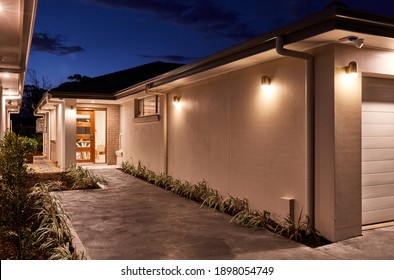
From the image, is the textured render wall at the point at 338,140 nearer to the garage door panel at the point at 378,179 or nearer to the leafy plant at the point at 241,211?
the leafy plant at the point at 241,211

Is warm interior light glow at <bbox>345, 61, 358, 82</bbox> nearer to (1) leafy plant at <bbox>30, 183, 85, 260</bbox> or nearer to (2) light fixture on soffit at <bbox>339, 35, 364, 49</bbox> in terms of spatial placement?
(2) light fixture on soffit at <bbox>339, 35, 364, 49</bbox>

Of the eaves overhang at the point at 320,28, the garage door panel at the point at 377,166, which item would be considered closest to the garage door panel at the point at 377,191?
the garage door panel at the point at 377,166

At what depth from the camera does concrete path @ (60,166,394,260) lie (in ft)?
16.5

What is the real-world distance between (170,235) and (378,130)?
3.71 metres

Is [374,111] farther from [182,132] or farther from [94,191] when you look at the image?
[94,191]

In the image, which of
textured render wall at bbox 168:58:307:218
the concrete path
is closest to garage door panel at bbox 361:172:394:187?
the concrete path

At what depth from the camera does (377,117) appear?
632 centimetres

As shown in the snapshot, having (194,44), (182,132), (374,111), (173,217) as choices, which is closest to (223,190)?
(173,217)

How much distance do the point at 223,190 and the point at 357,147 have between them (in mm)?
3235

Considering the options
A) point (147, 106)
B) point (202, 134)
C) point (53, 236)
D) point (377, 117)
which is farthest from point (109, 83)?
point (377, 117)

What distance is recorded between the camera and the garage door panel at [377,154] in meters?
6.20

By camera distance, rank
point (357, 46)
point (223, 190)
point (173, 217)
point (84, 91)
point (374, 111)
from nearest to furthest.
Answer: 1. point (357, 46)
2. point (374, 111)
3. point (173, 217)
4. point (223, 190)
5. point (84, 91)

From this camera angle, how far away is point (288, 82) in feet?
20.6

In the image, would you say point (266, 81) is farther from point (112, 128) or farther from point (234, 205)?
point (112, 128)
